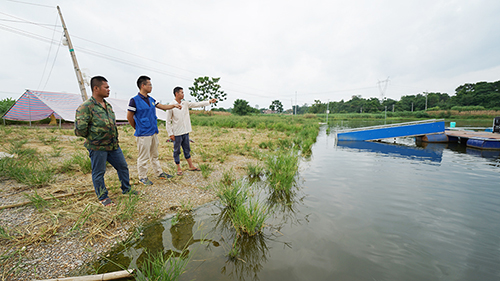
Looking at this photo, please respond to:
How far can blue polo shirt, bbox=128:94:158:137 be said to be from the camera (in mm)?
3486

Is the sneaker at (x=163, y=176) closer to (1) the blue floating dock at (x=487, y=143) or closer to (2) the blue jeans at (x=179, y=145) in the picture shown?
(2) the blue jeans at (x=179, y=145)

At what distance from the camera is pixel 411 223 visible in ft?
9.71

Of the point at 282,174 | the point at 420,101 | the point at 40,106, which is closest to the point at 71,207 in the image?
the point at 282,174

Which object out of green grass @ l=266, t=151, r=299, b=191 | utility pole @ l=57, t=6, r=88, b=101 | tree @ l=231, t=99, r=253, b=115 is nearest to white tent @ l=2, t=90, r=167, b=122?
utility pole @ l=57, t=6, r=88, b=101

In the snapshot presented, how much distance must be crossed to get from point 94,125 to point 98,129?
0.07m

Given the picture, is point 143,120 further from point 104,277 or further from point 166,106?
point 104,277

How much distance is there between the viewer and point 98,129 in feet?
8.86

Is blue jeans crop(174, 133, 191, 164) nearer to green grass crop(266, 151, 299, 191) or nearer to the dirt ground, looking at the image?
the dirt ground

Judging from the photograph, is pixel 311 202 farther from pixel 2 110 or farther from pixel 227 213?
pixel 2 110

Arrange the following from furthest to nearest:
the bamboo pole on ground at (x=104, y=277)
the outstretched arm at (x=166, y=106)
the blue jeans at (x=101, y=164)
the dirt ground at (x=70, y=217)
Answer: the outstretched arm at (x=166, y=106)
the blue jeans at (x=101, y=164)
the dirt ground at (x=70, y=217)
the bamboo pole on ground at (x=104, y=277)

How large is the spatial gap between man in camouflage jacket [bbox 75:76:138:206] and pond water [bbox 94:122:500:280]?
1.06 metres

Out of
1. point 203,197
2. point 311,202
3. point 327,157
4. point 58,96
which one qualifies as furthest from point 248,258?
point 58,96

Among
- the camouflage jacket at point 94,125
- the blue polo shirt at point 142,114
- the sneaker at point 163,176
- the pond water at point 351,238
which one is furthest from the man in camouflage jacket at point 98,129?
the sneaker at point 163,176

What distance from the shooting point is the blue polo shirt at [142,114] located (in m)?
3.49
